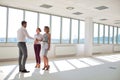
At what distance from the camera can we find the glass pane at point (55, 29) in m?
9.11

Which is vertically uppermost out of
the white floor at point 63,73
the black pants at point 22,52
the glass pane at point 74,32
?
the glass pane at point 74,32

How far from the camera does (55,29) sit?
30.3ft

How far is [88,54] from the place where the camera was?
32.6ft

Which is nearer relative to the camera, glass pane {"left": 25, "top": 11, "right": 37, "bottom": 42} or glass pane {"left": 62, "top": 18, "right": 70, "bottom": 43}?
glass pane {"left": 25, "top": 11, "right": 37, "bottom": 42}

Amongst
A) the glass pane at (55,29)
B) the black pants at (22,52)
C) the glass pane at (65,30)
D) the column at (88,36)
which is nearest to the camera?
the black pants at (22,52)

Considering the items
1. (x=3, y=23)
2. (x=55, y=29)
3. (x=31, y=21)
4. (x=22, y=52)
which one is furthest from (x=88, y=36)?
(x=22, y=52)

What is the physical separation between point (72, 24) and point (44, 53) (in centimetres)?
560

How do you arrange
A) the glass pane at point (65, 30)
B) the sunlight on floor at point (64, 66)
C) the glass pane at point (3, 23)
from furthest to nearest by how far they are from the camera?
the glass pane at point (65, 30) → the glass pane at point (3, 23) → the sunlight on floor at point (64, 66)

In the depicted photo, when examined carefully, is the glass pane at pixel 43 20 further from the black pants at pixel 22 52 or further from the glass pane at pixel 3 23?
the black pants at pixel 22 52

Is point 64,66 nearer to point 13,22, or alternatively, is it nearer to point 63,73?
point 63,73

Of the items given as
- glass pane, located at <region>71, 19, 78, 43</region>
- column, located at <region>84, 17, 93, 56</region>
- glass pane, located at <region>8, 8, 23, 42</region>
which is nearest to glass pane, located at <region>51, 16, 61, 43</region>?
glass pane, located at <region>71, 19, 78, 43</region>

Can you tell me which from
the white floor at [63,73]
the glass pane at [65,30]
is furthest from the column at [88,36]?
the white floor at [63,73]

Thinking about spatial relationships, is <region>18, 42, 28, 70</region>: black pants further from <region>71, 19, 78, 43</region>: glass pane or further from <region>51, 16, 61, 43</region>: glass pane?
<region>71, 19, 78, 43</region>: glass pane

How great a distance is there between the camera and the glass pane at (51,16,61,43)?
911 centimetres
